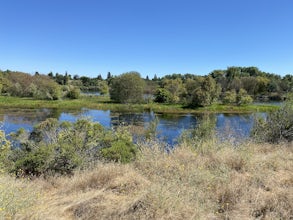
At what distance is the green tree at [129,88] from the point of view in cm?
5331

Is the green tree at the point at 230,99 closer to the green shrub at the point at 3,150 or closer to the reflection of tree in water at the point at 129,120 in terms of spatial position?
the reflection of tree in water at the point at 129,120

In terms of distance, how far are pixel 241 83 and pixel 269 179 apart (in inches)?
3032

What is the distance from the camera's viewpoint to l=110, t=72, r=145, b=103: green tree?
175 feet

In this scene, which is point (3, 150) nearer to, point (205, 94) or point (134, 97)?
point (205, 94)

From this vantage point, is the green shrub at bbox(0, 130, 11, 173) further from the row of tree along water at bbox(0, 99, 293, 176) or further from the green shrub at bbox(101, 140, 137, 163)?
the green shrub at bbox(101, 140, 137, 163)

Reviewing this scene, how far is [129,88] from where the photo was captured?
5359 cm

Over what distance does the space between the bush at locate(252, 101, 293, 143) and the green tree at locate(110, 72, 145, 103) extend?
→ 43877 mm

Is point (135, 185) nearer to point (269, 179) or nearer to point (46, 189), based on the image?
point (46, 189)

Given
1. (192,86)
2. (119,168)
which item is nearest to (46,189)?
(119,168)

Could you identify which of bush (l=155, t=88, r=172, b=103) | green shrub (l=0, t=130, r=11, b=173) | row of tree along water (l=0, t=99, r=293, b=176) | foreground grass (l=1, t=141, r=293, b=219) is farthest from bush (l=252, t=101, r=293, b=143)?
bush (l=155, t=88, r=172, b=103)

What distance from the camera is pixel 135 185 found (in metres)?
4.16

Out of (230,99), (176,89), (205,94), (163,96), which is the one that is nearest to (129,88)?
(163,96)

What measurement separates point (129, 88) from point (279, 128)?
4561cm

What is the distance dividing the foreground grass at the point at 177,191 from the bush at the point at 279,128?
3377mm
